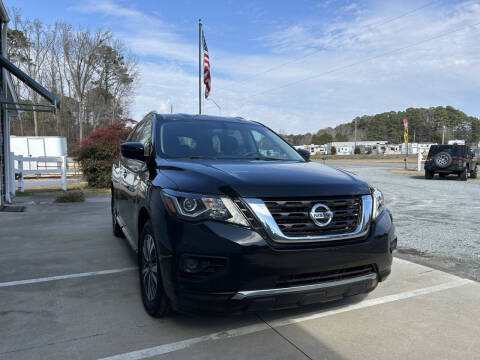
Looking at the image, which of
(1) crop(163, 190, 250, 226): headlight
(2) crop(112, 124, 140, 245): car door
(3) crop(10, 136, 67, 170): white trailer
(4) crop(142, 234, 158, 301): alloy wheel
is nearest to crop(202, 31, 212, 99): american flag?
(3) crop(10, 136, 67, 170): white trailer

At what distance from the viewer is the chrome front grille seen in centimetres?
258

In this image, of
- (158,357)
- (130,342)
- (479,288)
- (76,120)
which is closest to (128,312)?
(130,342)

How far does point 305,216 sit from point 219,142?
5.58 feet

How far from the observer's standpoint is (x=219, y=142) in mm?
4051

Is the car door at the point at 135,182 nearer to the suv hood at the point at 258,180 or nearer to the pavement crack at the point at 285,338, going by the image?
the suv hood at the point at 258,180

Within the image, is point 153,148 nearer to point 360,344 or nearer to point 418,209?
point 360,344

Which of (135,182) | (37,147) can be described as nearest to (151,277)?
(135,182)

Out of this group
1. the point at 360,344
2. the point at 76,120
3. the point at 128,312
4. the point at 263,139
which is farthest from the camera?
the point at 76,120

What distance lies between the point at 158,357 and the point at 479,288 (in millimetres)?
3133

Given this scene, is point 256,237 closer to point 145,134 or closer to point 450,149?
point 145,134

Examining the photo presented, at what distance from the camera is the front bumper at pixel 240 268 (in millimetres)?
2467

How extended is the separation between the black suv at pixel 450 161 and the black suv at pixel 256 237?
16.6 meters

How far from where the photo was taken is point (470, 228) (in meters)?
6.46

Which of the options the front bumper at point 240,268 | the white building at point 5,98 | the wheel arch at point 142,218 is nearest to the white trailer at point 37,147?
the white building at point 5,98
